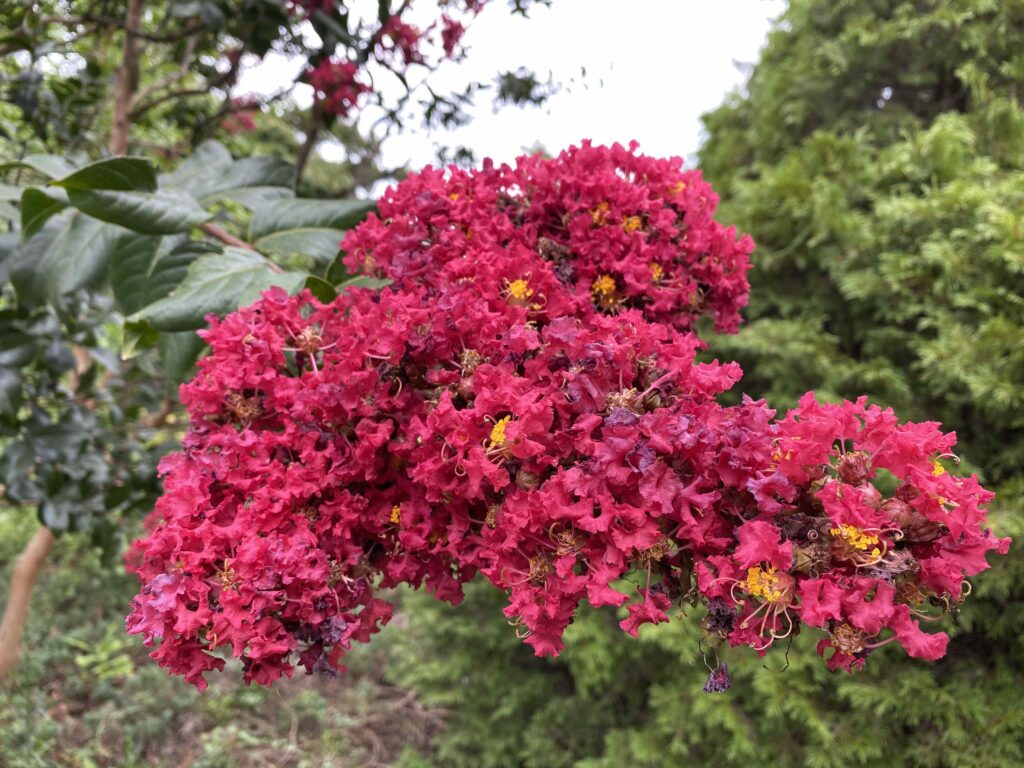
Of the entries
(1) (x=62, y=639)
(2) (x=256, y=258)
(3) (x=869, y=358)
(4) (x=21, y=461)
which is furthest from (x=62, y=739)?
(3) (x=869, y=358)

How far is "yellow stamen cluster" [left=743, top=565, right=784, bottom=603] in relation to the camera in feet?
1.96

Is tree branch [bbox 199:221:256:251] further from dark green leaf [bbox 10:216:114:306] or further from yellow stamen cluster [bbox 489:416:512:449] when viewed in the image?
yellow stamen cluster [bbox 489:416:512:449]

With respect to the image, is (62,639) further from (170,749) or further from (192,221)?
(192,221)

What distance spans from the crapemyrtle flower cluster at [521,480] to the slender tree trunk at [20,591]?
2.20 m

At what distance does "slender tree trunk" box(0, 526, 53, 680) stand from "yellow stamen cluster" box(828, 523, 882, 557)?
8.92ft

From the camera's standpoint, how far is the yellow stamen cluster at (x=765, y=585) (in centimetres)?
60

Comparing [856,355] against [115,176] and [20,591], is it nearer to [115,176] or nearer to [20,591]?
[115,176]

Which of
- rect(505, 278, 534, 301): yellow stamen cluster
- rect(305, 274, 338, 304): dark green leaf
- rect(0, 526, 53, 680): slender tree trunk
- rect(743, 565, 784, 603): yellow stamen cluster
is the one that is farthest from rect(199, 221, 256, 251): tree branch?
rect(0, 526, 53, 680): slender tree trunk

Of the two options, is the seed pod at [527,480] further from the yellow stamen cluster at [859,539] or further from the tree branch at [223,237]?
the tree branch at [223,237]

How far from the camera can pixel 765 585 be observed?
0.60m

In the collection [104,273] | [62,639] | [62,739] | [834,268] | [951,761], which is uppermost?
[834,268]

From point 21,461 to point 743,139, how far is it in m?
3.85

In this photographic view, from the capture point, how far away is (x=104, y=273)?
49.4 inches

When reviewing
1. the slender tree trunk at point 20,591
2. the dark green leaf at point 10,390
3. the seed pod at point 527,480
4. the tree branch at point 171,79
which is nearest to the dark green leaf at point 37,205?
the dark green leaf at point 10,390
